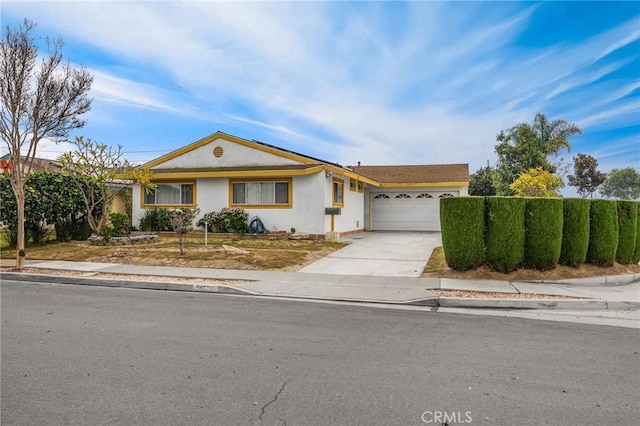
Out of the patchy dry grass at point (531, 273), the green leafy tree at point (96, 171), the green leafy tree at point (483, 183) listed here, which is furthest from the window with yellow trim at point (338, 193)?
the green leafy tree at point (483, 183)

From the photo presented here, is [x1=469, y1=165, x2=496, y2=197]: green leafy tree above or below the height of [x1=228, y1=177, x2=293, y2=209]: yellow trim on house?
above

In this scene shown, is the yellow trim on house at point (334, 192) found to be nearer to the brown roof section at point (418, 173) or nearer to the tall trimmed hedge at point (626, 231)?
the brown roof section at point (418, 173)

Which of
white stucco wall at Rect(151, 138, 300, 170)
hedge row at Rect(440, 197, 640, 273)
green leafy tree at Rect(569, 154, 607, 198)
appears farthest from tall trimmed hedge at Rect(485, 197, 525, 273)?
green leafy tree at Rect(569, 154, 607, 198)

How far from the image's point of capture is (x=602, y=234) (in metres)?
11.0

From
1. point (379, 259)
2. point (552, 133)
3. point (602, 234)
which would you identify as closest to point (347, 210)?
point (379, 259)

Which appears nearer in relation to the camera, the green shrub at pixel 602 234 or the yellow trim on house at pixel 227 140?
the green shrub at pixel 602 234

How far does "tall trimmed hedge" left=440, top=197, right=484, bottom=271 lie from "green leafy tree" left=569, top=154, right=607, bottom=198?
4116cm

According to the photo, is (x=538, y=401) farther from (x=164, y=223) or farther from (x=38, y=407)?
(x=164, y=223)

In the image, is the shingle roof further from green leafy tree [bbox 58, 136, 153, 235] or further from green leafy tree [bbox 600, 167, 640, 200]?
green leafy tree [bbox 600, 167, 640, 200]

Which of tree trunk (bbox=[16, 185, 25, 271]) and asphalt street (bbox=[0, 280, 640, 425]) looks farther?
tree trunk (bbox=[16, 185, 25, 271])

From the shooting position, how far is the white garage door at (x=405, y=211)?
81.7ft

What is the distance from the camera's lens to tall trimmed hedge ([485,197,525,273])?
10266 mm

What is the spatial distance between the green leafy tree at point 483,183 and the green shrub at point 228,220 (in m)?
26.8

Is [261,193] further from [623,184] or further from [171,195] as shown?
[623,184]
